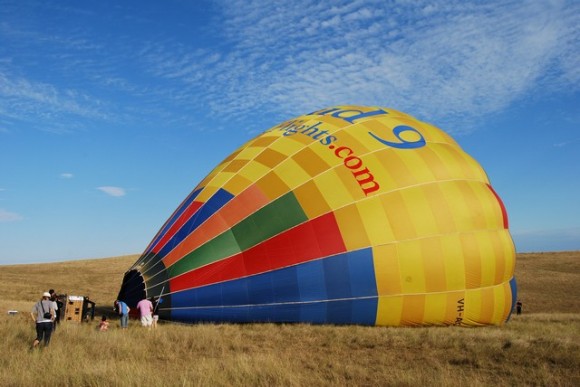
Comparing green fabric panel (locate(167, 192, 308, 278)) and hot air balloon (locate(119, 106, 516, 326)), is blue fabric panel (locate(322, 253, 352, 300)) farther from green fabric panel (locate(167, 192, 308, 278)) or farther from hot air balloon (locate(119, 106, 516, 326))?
green fabric panel (locate(167, 192, 308, 278))

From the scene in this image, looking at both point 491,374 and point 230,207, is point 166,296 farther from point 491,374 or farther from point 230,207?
point 491,374

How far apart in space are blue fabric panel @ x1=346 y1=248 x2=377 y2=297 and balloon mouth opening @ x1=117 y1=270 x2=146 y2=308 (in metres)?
4.66

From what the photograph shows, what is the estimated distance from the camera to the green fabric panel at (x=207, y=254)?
1073 cm

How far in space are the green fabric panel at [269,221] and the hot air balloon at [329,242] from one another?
0.08 ft

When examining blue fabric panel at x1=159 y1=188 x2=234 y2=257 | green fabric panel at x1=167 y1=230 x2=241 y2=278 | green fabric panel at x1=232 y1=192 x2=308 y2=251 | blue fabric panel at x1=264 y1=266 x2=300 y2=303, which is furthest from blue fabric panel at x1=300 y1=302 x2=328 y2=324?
blue fabric panel at x1=159 y1=188 x2=234 y2=257

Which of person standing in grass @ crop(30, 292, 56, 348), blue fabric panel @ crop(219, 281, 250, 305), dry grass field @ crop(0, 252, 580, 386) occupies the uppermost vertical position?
blue fabric panel @ crop(219, 281, 250, 305)

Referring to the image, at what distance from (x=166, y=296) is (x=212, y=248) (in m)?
1.43

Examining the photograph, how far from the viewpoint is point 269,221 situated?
36.2 feet

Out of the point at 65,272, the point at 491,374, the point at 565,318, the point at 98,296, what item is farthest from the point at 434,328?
the point at 65,272

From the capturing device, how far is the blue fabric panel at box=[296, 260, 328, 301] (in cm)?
1070

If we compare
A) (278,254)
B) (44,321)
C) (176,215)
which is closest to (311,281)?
(278,254)

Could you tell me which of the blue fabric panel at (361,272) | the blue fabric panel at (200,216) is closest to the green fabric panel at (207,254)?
the blue fabric panel at (200,216)

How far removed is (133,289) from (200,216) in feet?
7.43

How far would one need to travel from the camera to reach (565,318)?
16.7 meters
